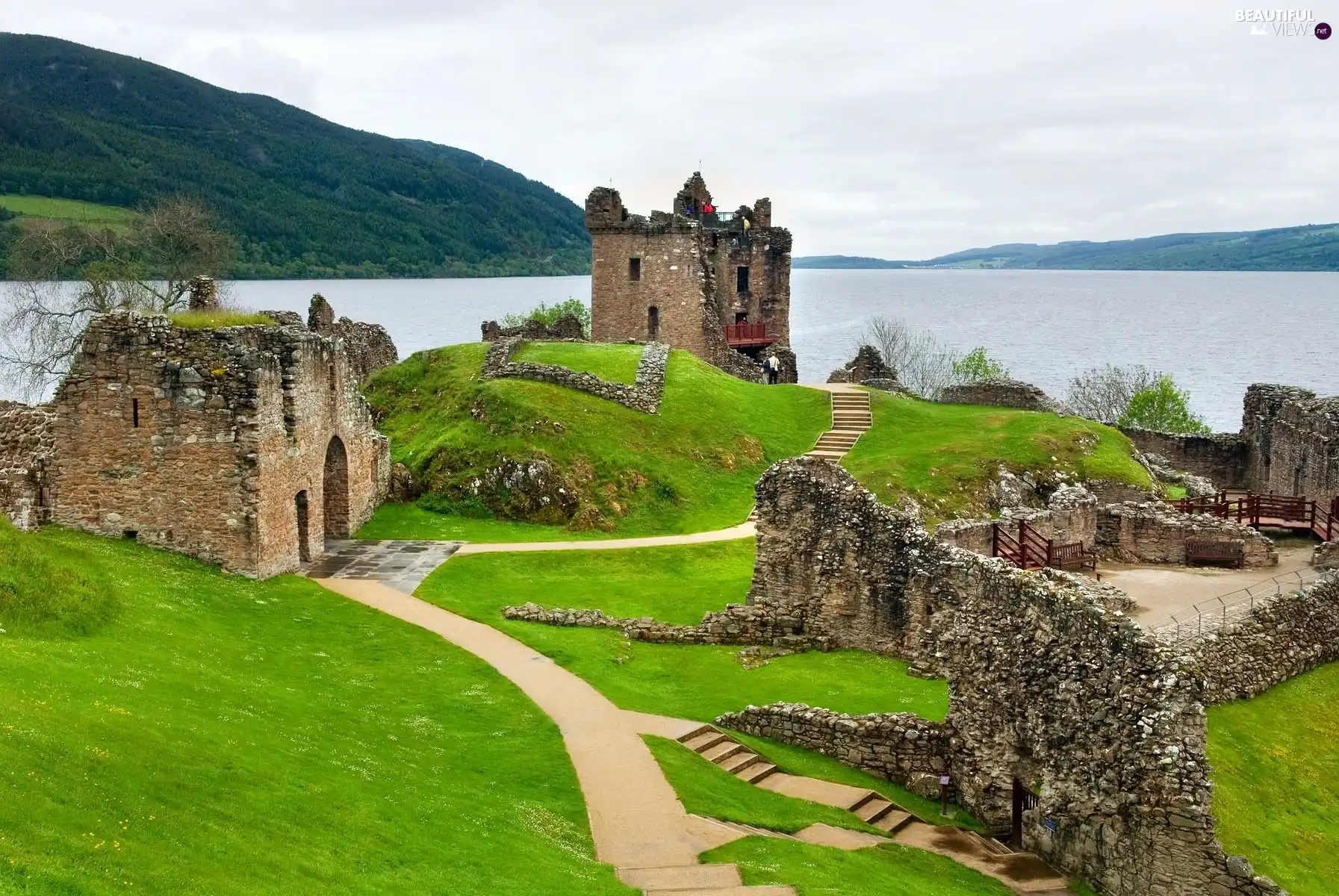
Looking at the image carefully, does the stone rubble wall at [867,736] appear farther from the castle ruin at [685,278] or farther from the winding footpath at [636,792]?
the castle ruin at [685,278]

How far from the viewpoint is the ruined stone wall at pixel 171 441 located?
2952 cm

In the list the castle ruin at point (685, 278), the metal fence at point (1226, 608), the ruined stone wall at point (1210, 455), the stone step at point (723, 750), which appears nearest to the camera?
the stone step at point (723, 750)

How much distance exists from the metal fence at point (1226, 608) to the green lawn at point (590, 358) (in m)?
25.9

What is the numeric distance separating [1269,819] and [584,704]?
42.0 ft

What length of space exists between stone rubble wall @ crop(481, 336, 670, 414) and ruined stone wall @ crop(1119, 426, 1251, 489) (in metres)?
25.9

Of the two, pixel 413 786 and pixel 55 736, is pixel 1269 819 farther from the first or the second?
pixel 55 736

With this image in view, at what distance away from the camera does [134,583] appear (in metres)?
26.1

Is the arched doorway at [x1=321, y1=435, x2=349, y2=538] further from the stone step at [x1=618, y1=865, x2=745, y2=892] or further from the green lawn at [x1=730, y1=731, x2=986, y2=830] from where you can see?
the stone step at [x1=618, y1=865, x2=745, y2=892]

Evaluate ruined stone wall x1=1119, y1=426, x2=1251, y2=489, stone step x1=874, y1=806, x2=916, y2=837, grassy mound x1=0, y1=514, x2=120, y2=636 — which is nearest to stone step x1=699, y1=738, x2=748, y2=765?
stone step x1=874, y1=806, x2=916, y2=837

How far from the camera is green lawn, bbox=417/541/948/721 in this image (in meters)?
25.2

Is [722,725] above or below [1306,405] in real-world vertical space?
below

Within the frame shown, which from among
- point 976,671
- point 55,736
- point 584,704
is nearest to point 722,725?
point 584,704

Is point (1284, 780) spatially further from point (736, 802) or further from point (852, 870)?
point (736, 802)

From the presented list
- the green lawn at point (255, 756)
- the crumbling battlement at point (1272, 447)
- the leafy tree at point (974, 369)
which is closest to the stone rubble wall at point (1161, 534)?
the crumbling battlement at point (1272, 447)
